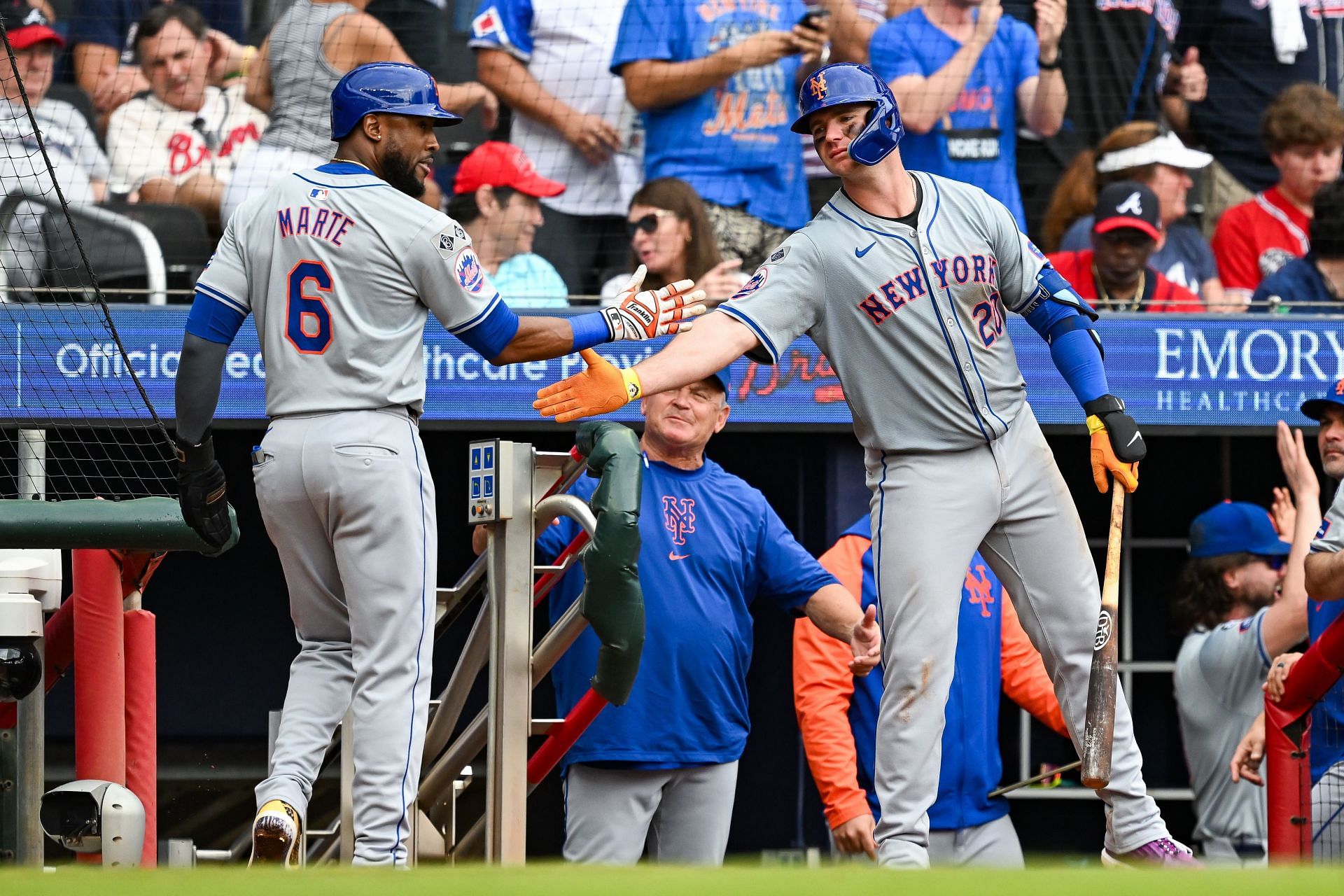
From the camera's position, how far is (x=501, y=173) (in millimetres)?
7465

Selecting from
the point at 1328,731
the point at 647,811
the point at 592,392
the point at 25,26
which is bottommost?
the point at 647,811

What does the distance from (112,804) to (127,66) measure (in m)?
4.60

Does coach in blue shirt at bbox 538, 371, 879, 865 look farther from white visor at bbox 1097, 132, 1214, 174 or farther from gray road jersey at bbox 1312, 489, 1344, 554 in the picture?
white visor at bbox 1097, 132, 1214, 174

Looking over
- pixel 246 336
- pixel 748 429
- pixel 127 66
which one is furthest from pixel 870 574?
pixel 127 66

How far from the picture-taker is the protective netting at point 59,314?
680 cm

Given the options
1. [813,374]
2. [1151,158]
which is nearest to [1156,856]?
[813,374]

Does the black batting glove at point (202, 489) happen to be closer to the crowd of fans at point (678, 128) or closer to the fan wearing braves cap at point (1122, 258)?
the crowd of fans at point (678, 128)

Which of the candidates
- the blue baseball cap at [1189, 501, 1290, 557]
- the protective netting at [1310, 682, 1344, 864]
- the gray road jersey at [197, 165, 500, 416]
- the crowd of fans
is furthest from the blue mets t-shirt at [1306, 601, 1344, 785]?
the gray road jersey at [197, 165, 500, 416]

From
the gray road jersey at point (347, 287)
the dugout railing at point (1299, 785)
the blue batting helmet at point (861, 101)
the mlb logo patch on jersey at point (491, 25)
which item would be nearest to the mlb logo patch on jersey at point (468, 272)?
the gray road jersey at point (347, 287)

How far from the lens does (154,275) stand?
7.15m

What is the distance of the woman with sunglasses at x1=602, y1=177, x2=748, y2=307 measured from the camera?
286 inches

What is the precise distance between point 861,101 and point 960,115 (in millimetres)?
3567

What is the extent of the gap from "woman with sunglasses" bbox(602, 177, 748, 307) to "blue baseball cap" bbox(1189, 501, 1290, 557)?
2.17 meters

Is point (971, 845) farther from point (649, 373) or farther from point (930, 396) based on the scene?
point (649, 373)
